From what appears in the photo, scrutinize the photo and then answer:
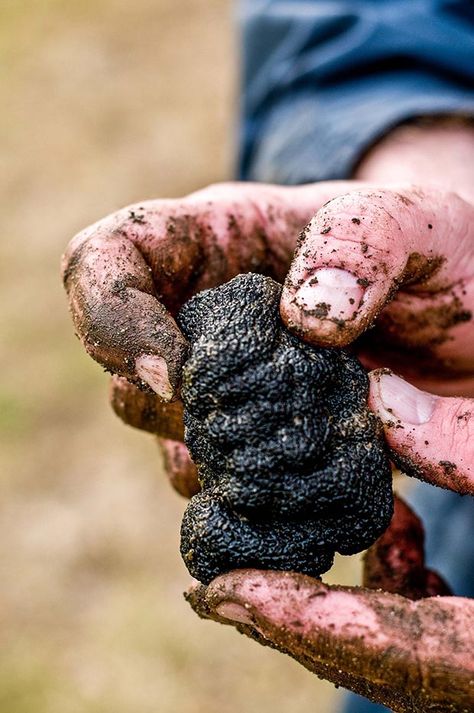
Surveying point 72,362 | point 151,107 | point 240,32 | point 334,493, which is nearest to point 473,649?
point 334,493

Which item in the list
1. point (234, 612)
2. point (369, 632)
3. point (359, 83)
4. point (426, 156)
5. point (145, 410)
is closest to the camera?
point (369, 632)

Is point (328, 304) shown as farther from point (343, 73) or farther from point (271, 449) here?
point (343, 73)

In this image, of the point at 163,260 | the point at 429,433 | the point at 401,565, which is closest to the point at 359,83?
the point at 163,260

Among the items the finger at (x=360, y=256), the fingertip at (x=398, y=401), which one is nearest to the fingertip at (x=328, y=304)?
the finger at (x=360, y=256)

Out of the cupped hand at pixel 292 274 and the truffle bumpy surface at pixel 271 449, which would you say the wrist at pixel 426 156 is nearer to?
the cupped hand at pixel 292 274

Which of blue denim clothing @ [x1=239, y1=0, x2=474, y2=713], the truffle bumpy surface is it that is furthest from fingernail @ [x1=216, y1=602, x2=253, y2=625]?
blue denim clothing @ [x1=239, y1=0, x2=474, y2=713]
